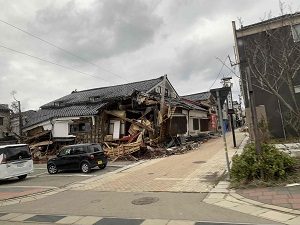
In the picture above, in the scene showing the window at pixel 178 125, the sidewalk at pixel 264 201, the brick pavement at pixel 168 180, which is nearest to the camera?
the sidewalk at pixel 264 201

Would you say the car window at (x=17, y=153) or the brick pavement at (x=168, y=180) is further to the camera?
the car window at (x=17, y=153)

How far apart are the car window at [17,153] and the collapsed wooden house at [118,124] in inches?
241

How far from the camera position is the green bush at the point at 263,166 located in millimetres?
7836

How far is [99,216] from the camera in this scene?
644cm

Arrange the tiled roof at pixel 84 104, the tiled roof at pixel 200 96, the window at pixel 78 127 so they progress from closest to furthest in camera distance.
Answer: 1. the window at pixel 78 127
2. the tiled roof at pixel 84 104
3. the tiled roof at pixel 200 96

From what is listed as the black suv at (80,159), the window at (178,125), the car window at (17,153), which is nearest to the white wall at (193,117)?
the window at (178,125)

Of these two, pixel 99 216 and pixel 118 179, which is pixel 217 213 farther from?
pixel 118 179

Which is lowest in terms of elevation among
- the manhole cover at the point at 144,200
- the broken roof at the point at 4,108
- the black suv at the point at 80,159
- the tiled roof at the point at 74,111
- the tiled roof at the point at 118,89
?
the manhole cover at the point at 144,200

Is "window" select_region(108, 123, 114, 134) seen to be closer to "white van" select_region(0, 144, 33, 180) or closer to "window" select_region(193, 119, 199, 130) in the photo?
"white van" select_region(0, 144, 33, 180)

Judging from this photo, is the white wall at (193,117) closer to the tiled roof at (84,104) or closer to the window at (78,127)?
the tiled roof at (84,104)

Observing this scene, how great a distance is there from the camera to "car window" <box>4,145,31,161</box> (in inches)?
525

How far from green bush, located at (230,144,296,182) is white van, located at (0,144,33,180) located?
11.0 meters

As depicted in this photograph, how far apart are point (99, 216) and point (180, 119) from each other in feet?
58.0

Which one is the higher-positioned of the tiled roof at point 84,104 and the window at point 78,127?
the tiled roof at point 84,104
